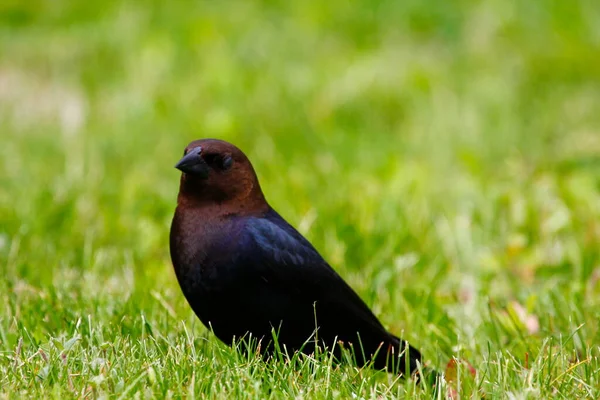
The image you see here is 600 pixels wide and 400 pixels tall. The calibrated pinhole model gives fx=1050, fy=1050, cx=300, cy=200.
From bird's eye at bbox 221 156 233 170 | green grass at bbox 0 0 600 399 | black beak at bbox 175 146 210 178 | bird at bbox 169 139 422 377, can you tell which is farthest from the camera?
bird's eye at bbox 221 156 233 170

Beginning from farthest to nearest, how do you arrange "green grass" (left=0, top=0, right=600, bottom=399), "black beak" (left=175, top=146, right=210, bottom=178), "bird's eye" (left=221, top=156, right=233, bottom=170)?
"bird's eye" (left=221, top=156, right=233, bottom=170), "black beak" (left=175, top=146, right=210, bottom=178), "green grass" (left=0, top=0, right=600, bottom=399)

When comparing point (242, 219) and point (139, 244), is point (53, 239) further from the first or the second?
point (242, 219)

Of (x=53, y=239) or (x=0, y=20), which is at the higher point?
(x=0, y=20)

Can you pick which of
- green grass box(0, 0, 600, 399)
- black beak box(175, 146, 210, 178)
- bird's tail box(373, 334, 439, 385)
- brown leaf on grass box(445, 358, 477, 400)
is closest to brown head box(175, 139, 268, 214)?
black beak box(175, 146, 210, 178)

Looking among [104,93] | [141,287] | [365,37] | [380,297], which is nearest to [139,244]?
[141,287]

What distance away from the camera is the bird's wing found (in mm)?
3354

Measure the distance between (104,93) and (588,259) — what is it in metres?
3.81

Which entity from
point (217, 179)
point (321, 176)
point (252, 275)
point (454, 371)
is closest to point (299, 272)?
point (252, 275)

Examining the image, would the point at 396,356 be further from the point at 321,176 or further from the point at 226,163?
the point at 321,176

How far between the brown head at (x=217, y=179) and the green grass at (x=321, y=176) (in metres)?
0.45

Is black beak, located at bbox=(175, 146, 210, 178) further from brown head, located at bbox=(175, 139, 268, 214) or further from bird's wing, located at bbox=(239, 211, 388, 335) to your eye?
bird's wing, located at bbox=(239, 211, 388, 335)

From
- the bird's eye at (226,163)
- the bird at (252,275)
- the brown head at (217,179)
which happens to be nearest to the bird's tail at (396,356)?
the bird at (252,275)

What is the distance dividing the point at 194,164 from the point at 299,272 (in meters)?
0.49

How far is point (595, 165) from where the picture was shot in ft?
19.6
